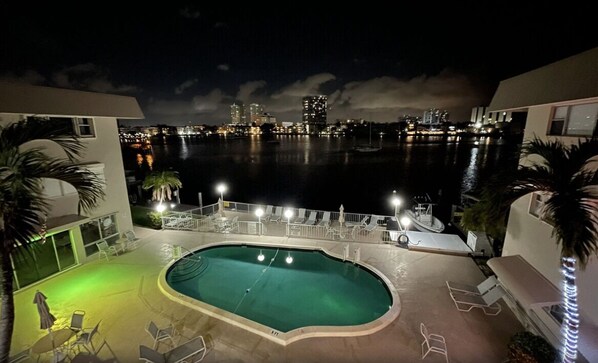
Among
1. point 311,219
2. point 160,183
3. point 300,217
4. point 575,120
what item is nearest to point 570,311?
point 575,120

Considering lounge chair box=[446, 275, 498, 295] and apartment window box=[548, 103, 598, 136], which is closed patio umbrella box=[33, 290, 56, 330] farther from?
apartment window box=[548, 103, 598, 136]

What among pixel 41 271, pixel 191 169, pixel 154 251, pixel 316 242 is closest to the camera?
pixel 41 271

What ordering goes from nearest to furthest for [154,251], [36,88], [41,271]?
1. [36,88]
2. [41,271]
3. [154,251]

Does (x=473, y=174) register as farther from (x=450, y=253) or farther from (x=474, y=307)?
(x=474, y=307)

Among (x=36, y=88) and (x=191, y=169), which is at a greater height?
(x=36, y=88)

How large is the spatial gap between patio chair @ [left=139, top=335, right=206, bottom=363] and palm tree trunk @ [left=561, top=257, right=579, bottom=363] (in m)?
7.43

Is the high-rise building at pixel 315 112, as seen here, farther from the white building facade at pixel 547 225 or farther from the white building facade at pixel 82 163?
the white building facade at pixel 547 225

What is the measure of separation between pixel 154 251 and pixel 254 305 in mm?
5784

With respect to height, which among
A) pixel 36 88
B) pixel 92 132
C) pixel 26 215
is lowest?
pixel 26 215

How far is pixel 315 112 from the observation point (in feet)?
575

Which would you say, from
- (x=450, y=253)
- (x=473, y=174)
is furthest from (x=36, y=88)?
(x=473, y=174)

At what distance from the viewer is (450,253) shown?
36.7 feet

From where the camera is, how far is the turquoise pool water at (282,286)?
338 inches

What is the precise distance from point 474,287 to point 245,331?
25.3 ft
